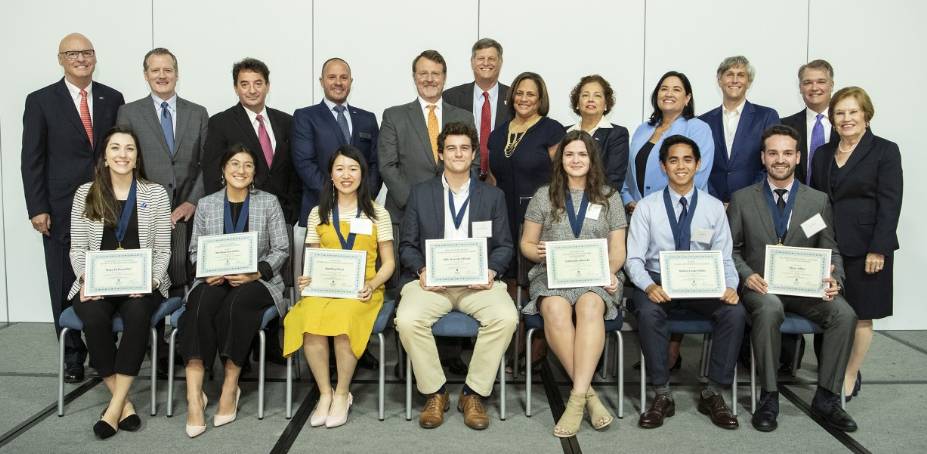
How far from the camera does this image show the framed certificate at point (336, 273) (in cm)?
341

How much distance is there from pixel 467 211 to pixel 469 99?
46.4 inches

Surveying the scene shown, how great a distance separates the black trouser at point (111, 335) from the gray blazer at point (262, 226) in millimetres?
324

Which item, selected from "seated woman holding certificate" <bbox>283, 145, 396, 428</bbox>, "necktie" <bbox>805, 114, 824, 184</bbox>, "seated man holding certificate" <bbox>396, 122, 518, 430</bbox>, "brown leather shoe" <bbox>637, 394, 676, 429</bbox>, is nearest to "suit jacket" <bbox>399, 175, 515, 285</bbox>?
"seated man holding certificate" <bbox>396, 122, 518, 430</bbox>

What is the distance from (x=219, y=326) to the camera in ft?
11.0

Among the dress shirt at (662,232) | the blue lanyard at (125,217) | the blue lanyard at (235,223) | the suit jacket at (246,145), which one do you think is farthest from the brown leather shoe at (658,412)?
the blue lanyard at (125,217)

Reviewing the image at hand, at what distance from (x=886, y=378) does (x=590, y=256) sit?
2.14 m

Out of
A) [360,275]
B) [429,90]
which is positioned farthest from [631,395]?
[429,90]

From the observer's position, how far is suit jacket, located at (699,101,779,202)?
4102 mm

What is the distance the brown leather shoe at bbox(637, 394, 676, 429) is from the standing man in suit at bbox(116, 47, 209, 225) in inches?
109

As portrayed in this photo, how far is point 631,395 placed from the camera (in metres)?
3.79

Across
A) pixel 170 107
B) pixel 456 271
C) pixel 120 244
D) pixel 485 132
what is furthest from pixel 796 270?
pixel 170 107

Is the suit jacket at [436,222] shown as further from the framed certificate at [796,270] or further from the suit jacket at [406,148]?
the framed certificate at [796,270]

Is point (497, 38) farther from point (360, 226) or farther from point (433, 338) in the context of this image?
point (433, 338)

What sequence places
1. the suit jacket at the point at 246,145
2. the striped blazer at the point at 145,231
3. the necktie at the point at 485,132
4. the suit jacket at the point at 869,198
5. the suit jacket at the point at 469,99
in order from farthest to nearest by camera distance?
the suit jacket at the point at 469,99 < the necktie at the point at 485,132 < the suit jacket at the point at 246,145 < the suit jacket at the point at 869,198 < the striped blazer at the point at 145,231
